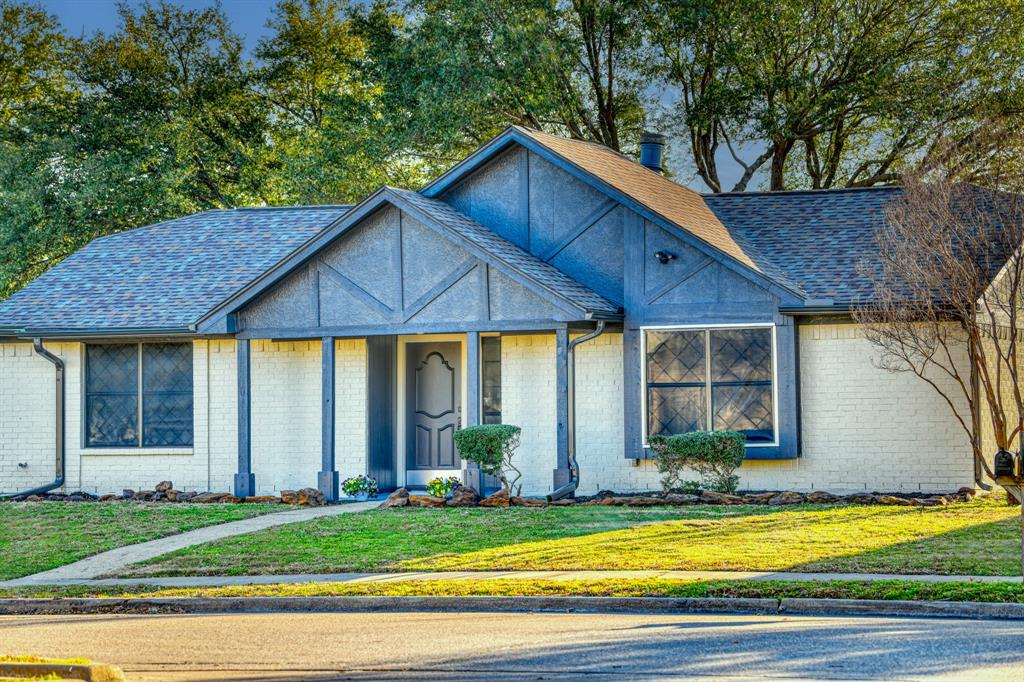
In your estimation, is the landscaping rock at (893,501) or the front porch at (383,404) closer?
the landscaping rock at (893,501)

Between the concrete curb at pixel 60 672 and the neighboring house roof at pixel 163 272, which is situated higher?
the neighboring house roof at pixel 163 272

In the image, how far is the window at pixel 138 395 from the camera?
75.4ft

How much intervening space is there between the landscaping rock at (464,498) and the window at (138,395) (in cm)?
554

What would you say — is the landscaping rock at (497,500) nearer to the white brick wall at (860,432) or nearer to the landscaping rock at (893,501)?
the white brick wall at (860,432)

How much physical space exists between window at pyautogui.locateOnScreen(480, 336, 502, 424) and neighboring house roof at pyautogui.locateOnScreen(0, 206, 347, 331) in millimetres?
3462

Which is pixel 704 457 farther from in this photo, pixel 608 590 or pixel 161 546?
pixel 608 590

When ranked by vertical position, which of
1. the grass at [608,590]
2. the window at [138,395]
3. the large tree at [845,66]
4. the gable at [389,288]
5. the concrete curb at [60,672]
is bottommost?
the grass at [608,590]

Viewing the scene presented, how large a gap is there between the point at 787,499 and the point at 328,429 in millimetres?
7100

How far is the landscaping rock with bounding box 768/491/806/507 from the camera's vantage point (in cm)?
1896

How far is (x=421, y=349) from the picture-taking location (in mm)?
23156

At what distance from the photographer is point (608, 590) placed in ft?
39.5

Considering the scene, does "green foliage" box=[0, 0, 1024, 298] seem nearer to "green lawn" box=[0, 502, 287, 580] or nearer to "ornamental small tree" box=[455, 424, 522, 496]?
"ornamental small tree" box=[455, 424, 522, 496]

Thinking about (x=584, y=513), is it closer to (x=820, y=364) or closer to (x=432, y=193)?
(x=820, y=364)

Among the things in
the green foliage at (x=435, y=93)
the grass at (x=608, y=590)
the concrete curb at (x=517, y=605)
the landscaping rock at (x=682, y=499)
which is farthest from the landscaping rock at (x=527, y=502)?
the green foliage at (x=435, y=93)
